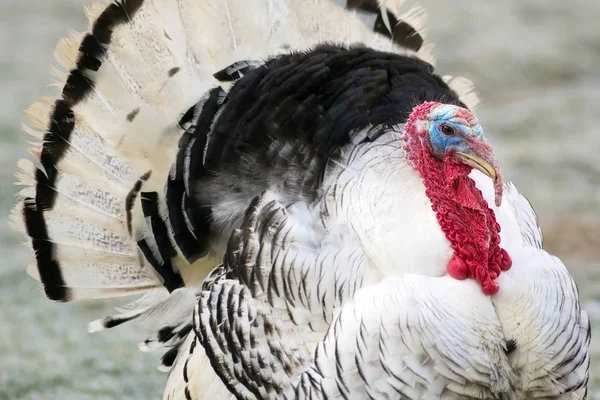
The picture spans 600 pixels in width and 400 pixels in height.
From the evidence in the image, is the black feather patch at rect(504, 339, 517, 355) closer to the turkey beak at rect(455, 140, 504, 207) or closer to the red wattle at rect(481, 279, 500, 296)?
the red wattle at rect(481, 279, 500, 296)

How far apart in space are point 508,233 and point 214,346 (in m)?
1.08

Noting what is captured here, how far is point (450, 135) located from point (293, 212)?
60cm

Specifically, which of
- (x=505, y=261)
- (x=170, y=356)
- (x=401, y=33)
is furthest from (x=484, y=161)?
(x=170, y=356)

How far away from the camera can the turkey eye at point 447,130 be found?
315 centimetres

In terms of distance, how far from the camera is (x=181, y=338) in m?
4.10

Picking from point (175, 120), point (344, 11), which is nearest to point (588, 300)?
point (344, 11)

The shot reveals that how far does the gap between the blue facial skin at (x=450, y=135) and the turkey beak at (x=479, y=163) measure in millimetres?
16

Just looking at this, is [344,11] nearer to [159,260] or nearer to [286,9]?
[286,9]

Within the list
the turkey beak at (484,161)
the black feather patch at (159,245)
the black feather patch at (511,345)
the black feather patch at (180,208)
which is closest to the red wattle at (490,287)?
the black feather patch at (511,345)

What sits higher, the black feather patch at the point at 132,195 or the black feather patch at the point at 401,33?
the black feather patch at the point at 401,33

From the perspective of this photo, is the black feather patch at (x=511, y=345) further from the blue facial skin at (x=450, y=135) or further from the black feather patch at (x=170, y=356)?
the black feather patch at (x=170, y=356)

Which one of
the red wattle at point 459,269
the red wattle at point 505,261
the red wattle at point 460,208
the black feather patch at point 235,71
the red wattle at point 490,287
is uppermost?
the black feather patch at point 235,71

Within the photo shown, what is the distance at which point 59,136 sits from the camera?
157 inches

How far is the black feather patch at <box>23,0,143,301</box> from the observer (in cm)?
393
